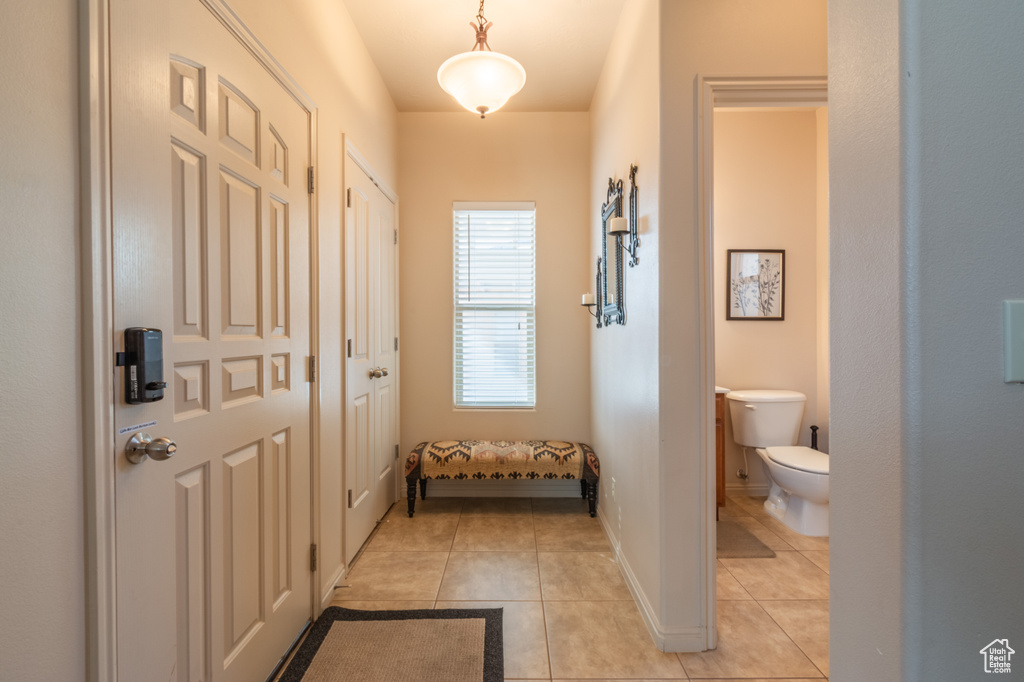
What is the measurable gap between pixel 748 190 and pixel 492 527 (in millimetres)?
2876

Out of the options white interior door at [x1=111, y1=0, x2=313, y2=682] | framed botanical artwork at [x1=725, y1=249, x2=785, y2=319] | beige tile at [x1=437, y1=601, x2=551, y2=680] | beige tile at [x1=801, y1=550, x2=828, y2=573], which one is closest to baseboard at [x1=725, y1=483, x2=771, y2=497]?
beige tile at [x1=801, y1=550, x2=828, y2=573]

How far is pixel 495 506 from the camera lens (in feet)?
10.8

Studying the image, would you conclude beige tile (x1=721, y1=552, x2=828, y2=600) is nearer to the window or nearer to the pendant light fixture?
the window

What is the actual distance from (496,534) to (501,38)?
9.37ft

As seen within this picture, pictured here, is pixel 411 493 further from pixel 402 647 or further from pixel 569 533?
pixel 402 647

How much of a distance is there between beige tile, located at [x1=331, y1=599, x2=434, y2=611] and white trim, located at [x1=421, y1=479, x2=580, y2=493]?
1328 mm

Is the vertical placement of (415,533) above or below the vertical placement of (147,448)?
below

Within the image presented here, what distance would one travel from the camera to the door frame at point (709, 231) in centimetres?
172

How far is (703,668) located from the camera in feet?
5.41

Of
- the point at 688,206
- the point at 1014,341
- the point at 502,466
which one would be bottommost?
the point at 502,466

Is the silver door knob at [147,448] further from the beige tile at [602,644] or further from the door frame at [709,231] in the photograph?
the door frame at [709,231]

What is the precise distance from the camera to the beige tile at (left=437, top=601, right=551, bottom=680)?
1.64 meters

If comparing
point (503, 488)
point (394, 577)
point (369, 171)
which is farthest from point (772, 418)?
point (369, 171)

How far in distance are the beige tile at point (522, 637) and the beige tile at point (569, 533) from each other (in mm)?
591
